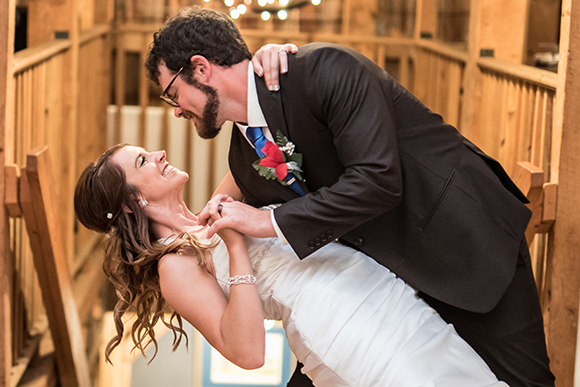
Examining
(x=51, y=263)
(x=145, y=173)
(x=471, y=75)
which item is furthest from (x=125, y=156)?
(x=471, y=75)

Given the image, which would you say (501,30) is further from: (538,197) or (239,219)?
(239,219)

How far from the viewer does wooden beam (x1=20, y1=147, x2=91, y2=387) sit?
2.50m

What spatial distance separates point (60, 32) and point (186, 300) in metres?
2.75

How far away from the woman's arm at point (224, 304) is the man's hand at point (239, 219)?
9 centimetres

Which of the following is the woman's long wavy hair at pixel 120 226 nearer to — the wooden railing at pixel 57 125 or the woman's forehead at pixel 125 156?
the woman's forehead at pixel 125 156

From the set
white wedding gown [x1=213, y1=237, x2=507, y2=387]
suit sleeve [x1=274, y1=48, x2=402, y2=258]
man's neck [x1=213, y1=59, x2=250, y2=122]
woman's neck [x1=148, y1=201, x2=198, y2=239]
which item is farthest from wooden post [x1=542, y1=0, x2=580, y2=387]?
woman's neck [x1=148, y1=201, x2=198, y2=239]

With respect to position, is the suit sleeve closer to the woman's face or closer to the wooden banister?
the woman's face

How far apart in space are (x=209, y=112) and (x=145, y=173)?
1.30 feet

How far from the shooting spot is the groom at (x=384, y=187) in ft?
5.05

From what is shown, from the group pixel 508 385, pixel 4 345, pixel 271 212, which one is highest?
pixel 271 212

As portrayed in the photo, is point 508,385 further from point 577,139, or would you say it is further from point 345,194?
point 577,139

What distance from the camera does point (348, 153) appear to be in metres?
1.51

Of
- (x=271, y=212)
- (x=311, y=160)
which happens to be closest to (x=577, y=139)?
(x=311, y=160)

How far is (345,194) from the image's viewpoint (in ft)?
4.86
